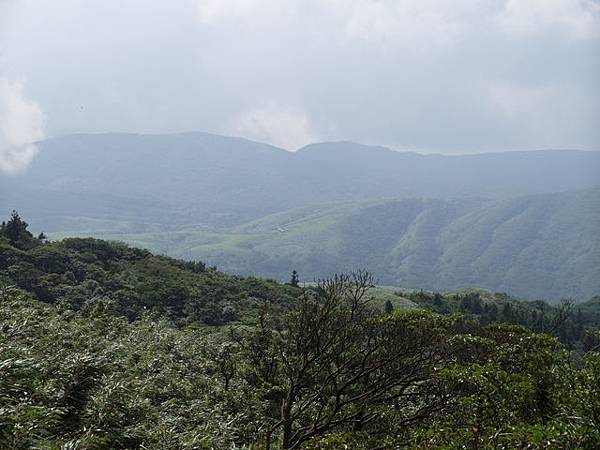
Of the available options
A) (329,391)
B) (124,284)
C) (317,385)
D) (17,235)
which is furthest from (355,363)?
(17,235)

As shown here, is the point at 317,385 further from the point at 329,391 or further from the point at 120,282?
the point at 120,282

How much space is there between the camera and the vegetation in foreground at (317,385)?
33.8 ft

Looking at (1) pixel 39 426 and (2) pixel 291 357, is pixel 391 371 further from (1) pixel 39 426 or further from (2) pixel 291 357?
(1) pixel 39 426

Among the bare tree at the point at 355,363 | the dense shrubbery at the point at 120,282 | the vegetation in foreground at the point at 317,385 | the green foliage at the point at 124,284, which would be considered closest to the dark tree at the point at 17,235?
the dense shrubbery at the point at 120,282

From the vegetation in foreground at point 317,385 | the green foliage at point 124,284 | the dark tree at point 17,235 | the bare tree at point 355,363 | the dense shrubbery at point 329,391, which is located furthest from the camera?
the dark tree at point 17,235

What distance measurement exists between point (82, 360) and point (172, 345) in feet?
50.6

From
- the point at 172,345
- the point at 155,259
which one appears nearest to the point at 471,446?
the point at 172,345

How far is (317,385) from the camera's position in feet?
67.8

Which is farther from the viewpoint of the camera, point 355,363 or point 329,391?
point 329,391

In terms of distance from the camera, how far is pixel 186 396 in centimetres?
2103

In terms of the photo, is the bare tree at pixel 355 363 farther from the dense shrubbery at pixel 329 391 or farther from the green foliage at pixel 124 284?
the green foliage at pixel 124 284

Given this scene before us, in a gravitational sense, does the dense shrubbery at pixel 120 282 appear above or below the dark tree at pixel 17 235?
below

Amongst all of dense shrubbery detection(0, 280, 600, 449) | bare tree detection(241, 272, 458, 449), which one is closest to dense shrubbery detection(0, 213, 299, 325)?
dense shrubbery detection(0, 280, 600, 449)

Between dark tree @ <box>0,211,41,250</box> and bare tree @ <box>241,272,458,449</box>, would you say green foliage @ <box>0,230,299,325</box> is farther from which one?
bare tree @ <box>241,272,458,449</box>
